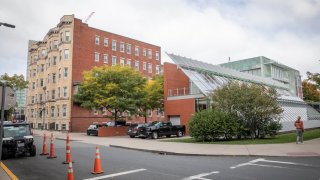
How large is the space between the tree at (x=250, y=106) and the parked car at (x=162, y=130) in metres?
7.04

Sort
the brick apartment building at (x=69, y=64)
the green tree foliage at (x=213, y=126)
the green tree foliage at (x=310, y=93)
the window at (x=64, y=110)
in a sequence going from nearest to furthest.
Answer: the green tree foliage at (x=213, y=126) → the window at (x=64, y=110) → the brick apartment building at (x=69, y=64) → the green tree foliage at (x=310, y=93)

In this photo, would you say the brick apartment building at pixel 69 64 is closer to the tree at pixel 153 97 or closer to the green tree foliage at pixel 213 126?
the tree at pixel 153 97

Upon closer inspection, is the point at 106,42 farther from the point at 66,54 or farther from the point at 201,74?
the point at 201,74

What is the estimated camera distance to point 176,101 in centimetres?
3434

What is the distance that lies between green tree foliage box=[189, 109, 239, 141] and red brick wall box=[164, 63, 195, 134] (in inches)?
395

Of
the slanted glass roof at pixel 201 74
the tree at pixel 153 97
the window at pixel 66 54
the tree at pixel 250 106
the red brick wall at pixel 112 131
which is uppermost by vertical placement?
the window at pixel 66 54

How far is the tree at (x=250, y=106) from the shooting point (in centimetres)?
2223

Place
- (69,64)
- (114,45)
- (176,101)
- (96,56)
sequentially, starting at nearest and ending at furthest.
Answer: (176,101) → (69,64) → (96,56) → (114,45)

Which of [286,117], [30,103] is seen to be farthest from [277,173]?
[30,103]

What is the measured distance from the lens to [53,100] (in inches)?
1991

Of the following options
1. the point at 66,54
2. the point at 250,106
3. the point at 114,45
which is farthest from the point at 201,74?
the point at 114,45

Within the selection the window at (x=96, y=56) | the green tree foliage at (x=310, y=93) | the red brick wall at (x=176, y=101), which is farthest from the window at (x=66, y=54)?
the green tree foliage at (x=310, y=93)

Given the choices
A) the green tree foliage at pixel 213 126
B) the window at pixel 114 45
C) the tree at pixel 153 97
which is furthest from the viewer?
the window at pixel 114 45

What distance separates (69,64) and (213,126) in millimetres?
33914
